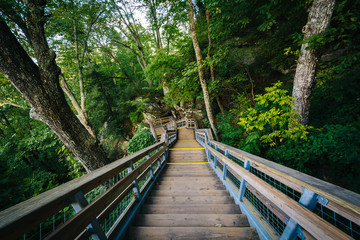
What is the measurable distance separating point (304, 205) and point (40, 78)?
5048mm

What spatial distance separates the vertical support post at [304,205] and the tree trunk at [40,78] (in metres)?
4.34

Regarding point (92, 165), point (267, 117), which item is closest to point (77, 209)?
point (92, 165)

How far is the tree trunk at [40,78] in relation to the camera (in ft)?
8.11

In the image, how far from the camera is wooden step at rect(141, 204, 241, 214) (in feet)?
6.87

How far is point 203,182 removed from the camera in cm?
310

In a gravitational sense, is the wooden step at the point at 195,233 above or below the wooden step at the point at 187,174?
above

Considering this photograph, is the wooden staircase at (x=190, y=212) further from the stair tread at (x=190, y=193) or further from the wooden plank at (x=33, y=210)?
the wooden plank at (x=33, y=210)

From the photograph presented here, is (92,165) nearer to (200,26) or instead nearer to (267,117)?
(267,117)

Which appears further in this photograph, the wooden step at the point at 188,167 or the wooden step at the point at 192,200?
the wooden step at the point at 188,167

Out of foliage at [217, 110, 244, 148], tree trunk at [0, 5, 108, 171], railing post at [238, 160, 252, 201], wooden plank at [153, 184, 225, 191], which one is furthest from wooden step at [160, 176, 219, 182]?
foliage at [217, 110, 244, 148]

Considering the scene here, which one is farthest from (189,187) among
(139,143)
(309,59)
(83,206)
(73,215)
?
(309,59)

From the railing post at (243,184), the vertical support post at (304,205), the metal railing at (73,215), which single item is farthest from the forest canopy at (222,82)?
the vertical support post at (304,205)

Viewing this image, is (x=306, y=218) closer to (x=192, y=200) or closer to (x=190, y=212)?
(x=190, y=212)

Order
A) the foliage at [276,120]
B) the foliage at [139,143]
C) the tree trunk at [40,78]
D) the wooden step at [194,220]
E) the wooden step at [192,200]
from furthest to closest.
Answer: the foliage at [139,143] < the foliage at [276,120] < the tree trunk at [40,78] < the wooden step at [192,200] < the wooden step at [194,220]
